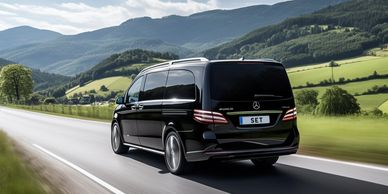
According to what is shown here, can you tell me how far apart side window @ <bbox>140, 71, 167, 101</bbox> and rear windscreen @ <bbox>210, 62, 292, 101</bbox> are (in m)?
1.61

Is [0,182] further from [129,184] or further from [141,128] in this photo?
[141,128]

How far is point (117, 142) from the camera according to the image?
1219 centimetres

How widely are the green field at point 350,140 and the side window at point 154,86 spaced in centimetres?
357

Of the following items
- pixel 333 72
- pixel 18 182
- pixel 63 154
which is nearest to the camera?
pixel 18 182

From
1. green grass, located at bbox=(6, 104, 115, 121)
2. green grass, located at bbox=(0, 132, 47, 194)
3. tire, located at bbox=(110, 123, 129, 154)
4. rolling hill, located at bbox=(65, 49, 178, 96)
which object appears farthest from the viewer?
rolling hill, located at bbox=(65, 49, 178, 96)

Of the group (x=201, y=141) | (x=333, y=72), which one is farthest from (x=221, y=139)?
(x=333, y=72)

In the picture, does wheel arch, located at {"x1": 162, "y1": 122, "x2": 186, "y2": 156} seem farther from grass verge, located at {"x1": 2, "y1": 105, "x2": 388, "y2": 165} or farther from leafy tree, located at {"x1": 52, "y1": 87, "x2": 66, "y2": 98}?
leafy tree, located at {"x1": 52, "y1": 87, "x2": 66, "y2": 98}

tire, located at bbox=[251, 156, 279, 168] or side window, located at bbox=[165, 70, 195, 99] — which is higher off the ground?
side window, located at bbox=[165, 70, 195, 99]

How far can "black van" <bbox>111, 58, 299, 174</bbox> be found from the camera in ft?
25.7

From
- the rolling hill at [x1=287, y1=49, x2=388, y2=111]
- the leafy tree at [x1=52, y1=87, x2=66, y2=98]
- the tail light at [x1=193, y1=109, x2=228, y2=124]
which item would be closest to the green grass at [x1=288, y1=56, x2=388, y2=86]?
the rolling hill at [x1=287, y1=49, x2=388, y2=111]

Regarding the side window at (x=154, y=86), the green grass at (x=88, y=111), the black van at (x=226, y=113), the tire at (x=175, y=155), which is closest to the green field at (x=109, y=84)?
the green grass at (x=88, y=111)

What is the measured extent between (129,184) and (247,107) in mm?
2118

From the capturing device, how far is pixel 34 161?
1134 centimetres

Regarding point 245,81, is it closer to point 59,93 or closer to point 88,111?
point 88,111
